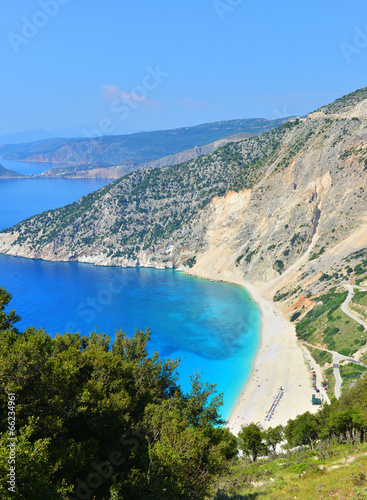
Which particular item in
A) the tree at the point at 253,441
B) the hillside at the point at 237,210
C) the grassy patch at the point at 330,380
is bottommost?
the grassy patch at the point at 330,380

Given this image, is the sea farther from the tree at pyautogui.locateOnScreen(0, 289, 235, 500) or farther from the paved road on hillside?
the tree at pyautogui.locateOnScreen(0, 289, 235, 500)

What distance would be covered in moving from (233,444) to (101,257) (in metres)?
97.7

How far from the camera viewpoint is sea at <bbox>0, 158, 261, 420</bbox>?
5856 centimetres

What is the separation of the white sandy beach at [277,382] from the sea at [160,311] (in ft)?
5.27

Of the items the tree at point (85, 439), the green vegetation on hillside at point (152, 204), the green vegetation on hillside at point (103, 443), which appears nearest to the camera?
the tree at point (85, 439)

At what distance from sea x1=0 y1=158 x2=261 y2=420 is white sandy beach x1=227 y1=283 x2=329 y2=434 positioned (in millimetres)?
1606

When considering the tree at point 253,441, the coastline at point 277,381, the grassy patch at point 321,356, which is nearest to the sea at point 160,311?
the coastline at point 277,381

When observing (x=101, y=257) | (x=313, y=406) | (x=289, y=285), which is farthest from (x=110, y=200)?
(x=313, y=406)

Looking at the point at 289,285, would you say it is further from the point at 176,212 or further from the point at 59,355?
the point at 59,355

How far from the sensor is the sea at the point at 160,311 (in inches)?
2306

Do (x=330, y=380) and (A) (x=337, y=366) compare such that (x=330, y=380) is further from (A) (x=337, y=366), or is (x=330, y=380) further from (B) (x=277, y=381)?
(B) (x=277, y=381)

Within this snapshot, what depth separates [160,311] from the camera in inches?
3179

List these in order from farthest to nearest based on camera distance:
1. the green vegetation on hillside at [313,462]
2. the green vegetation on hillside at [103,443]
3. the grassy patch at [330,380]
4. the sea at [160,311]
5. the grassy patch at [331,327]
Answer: the sea at [160,311], the grassy patch at [331,327], the grassy patch at [330,380], the green vegetation on hillside at [313,462], the green vegetation on hillside at [103,443]

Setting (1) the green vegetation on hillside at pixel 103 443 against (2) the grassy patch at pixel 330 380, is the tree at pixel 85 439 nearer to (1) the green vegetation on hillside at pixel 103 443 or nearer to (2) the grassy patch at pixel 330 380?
(1) the green vegetation on hillside at pixel 103 443
